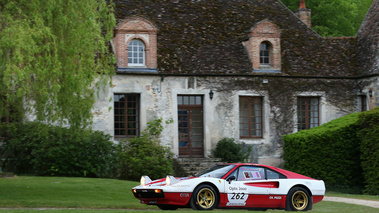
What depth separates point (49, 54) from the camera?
50.0ft

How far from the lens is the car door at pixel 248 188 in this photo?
46.3ft

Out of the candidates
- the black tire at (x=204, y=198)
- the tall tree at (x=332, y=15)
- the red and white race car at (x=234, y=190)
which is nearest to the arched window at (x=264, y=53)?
the tall tree at (x=332, y=15)

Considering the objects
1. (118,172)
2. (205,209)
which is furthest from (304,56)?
(205,209)

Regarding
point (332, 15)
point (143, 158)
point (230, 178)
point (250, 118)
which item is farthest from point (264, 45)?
point (230, 178)

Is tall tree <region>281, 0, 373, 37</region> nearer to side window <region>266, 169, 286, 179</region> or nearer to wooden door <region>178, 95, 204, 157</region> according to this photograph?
wooden door <region>178, 95, 204, 157</region>

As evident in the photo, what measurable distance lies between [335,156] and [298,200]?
998cm

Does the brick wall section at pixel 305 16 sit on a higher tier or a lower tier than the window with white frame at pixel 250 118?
higher

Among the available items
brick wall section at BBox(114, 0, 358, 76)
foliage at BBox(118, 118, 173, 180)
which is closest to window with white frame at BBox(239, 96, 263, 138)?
brick wall section at BBox(114, 0, 358, 76)

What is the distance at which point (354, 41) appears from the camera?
2938 centimetres

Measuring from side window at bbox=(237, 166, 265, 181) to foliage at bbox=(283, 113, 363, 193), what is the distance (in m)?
10.1

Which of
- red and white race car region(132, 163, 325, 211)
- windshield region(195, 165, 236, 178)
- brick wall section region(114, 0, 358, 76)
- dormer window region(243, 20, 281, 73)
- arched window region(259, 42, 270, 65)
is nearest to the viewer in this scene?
red and white race car region(132, 163, 325, 211)

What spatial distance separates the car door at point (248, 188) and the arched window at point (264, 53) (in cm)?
1376

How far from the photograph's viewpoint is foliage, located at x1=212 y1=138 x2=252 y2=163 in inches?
1025

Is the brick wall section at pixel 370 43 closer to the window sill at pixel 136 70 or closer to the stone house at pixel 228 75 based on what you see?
the stone house at pixel 228 75
